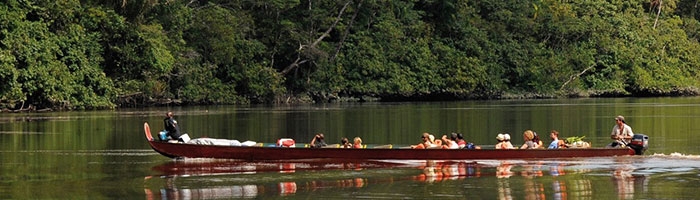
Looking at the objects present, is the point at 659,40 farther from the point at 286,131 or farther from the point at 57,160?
the point at 57,160

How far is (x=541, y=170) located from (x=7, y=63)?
119 feet

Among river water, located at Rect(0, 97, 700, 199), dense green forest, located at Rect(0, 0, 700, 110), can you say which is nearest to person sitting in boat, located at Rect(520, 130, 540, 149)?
river water, located at Rect(0, 97, 700, 199)

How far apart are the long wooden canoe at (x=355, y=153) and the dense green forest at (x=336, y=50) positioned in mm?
28693

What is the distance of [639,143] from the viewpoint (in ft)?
109

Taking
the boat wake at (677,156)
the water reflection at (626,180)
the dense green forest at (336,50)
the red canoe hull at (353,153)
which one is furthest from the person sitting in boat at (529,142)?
the dense green forest at (336,50)

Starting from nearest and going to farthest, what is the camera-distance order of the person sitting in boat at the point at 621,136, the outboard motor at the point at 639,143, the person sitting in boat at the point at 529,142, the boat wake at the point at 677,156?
the person sitting in boat at the point at 529,142 → the boat wake at the point at 677,156 → the outboard motor at the point at 639,143 → the person sitting in boat at the point at 621,136

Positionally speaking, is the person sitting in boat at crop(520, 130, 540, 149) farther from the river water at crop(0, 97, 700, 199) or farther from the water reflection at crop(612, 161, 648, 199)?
the water reflection at crop(612, 161, 648, 199)

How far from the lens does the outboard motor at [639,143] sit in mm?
32969

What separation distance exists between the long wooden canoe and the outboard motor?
2.30ft

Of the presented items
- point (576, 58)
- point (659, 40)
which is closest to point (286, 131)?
point (576, 58)

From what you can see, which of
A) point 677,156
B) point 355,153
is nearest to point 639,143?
point 677,156

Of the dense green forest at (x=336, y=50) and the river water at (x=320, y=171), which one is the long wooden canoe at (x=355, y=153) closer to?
the river water at (x=320, y=171)

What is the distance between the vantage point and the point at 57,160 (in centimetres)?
3238

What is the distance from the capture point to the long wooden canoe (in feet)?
104
